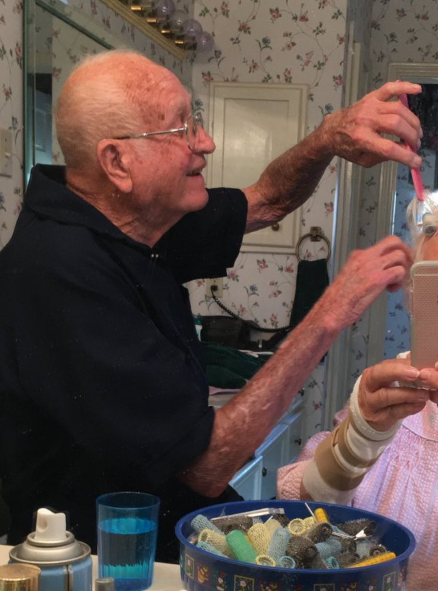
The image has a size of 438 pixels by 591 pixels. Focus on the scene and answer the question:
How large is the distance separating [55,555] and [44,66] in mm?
1055

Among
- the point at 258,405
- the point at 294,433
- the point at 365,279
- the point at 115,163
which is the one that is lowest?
the point at 294,433

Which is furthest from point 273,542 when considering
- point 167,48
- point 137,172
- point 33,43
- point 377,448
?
point 167,48

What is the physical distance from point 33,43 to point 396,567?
1.12 meters

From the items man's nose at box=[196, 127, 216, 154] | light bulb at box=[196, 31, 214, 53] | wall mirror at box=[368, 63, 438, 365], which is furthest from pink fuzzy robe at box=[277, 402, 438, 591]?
light bulb at box=[196, 31, 214, 53]

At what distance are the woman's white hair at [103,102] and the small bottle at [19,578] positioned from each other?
49 cm

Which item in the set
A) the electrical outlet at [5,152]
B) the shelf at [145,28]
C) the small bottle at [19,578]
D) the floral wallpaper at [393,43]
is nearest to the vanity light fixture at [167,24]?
the shelf at [145,28]

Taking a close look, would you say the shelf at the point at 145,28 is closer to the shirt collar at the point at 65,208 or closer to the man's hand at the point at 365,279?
the shirt collar at the point at 65,208

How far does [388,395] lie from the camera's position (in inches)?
29.4

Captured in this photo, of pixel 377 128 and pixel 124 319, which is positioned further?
pixel 377 128

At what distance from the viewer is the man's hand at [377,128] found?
32.7 inches

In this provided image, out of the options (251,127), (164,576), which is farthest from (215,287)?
(164,576)

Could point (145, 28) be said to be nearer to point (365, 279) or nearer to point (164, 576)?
point (365, 279)

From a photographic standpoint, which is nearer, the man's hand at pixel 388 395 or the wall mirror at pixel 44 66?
the man's hand at pixel 388 395

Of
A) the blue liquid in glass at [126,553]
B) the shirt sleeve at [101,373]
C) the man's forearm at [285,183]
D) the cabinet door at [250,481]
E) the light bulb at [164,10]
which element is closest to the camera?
the blue liquid in glass at [126,553]
